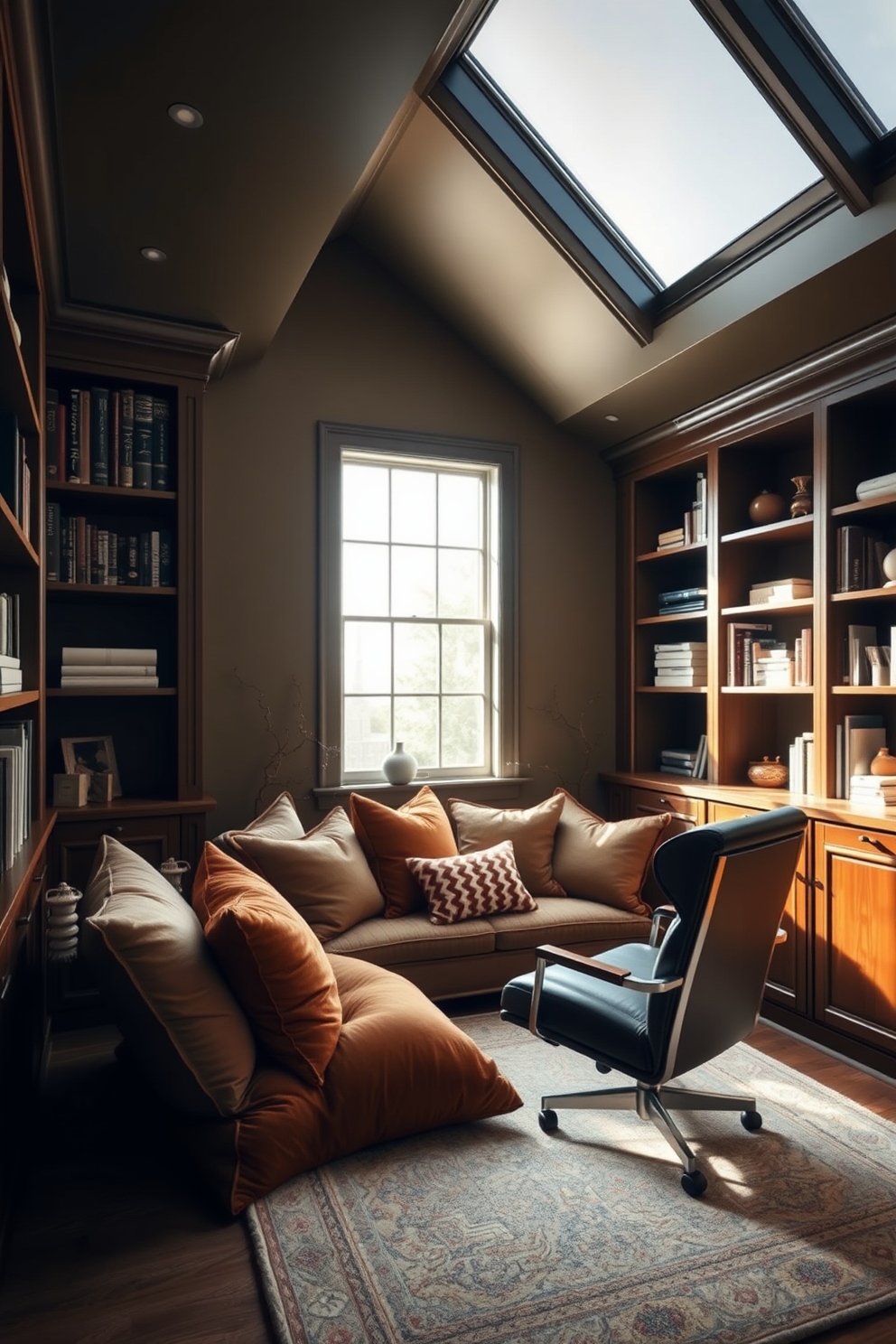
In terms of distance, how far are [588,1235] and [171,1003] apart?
3.87 ft

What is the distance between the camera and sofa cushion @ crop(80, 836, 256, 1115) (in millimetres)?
2172

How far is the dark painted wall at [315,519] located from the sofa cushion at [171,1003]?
1768 mm

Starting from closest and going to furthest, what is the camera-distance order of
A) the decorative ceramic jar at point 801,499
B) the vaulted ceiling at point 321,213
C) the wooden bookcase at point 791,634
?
1. the vaulted ceiling at point 321,213
2. the wooden bookcase at point 791,634
3. the decorative ceramic jar at point 801,499

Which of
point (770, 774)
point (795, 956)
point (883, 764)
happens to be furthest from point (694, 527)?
point (795, 956)

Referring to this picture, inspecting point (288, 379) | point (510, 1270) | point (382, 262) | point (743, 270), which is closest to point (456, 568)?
point (288, 379)

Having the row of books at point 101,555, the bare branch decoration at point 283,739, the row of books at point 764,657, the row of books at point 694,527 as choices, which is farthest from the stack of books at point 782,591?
the row of books at point 101,555

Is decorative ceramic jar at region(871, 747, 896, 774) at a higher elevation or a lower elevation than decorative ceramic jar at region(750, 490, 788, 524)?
lower

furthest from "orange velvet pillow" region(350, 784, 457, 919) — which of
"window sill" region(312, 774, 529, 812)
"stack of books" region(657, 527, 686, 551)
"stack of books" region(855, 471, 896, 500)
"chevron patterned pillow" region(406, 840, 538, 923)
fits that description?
"stack of books" region(855, 471, 896, 500)

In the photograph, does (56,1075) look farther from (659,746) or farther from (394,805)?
(659,746)

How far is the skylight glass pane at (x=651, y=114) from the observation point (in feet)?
9.80

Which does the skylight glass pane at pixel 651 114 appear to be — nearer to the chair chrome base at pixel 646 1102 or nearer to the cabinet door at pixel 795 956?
the cabinet door at pixel 795 956

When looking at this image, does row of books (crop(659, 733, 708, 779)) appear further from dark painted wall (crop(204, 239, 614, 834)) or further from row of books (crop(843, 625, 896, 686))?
row of books (crop(843, 625, 896, 686))

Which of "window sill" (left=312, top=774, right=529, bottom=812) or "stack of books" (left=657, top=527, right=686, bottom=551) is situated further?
"stack of books" (left=657, top=527, right=686, bottom=551)

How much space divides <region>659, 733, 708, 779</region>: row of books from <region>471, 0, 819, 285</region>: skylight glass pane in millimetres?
2278
